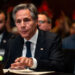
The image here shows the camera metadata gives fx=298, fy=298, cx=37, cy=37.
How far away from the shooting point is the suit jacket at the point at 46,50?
3264 millimetres

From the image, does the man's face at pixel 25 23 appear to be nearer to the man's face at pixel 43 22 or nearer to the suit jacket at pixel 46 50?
the suit jacket at pixel 46 50

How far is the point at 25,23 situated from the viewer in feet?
11.4

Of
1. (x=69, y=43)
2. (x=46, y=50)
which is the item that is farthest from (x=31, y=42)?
(x=69, y=43)

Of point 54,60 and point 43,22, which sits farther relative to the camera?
point 43,22

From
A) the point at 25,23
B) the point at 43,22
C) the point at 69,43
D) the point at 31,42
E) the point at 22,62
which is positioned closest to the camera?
the point at 22,62

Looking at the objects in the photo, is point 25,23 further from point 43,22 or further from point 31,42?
point 43,22

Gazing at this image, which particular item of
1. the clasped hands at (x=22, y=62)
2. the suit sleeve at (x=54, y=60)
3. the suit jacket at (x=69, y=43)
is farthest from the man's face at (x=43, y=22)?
the clasped hands at (x=22, y=62)

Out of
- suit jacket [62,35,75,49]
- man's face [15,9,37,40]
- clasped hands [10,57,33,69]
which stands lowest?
suit jacket [62,35,75,49]

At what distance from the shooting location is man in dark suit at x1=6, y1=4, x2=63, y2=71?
3.45 m

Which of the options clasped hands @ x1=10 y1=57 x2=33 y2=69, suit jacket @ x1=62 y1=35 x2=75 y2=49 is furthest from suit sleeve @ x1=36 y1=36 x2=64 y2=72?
suit jacket @ x1=62 y1=35 x2=75 y2=49

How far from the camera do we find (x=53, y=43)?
3533 mm

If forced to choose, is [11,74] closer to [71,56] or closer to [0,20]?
[71,56]

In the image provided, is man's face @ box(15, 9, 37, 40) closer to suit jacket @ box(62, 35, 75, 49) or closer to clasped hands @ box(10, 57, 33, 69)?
clasped hands @ box(10, 57, 33, 69)

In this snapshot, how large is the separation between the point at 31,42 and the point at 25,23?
258 millimetres
